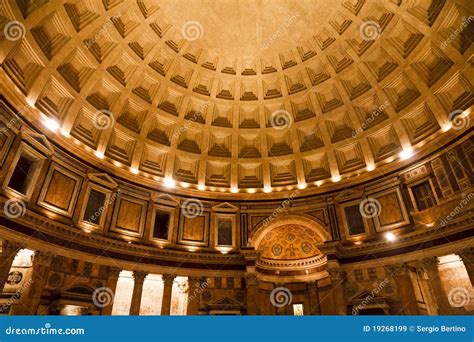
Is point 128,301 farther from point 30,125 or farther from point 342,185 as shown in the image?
point 342,185

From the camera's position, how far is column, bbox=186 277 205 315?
19641 millimetres

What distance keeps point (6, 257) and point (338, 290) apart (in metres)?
18.6

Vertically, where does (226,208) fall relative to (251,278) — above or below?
above

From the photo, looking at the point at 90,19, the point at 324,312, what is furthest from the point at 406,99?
the point at 90,19

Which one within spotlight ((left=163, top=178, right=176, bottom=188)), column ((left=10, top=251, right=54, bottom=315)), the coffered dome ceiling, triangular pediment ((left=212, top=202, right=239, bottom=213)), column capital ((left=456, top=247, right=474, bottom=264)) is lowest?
column ((left=10, top=251, right=54, bottom=315))

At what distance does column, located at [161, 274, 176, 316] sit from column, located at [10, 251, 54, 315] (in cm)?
690

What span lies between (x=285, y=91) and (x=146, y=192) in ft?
45.3

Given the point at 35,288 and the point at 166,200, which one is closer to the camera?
the point at 35,288

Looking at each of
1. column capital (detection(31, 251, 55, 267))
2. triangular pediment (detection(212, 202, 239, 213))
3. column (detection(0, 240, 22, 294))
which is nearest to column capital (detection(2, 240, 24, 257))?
column (detection(0, 240, 22, 294))

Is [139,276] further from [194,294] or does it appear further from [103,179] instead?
[103,179]

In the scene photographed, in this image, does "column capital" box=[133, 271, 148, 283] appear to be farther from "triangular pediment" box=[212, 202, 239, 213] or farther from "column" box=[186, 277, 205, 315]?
"triangular pediment" box=[212, 202, 239, 213]

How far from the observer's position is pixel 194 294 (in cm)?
2028

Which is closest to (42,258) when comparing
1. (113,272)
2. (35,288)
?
(35,288)

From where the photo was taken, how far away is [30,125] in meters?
17.3
